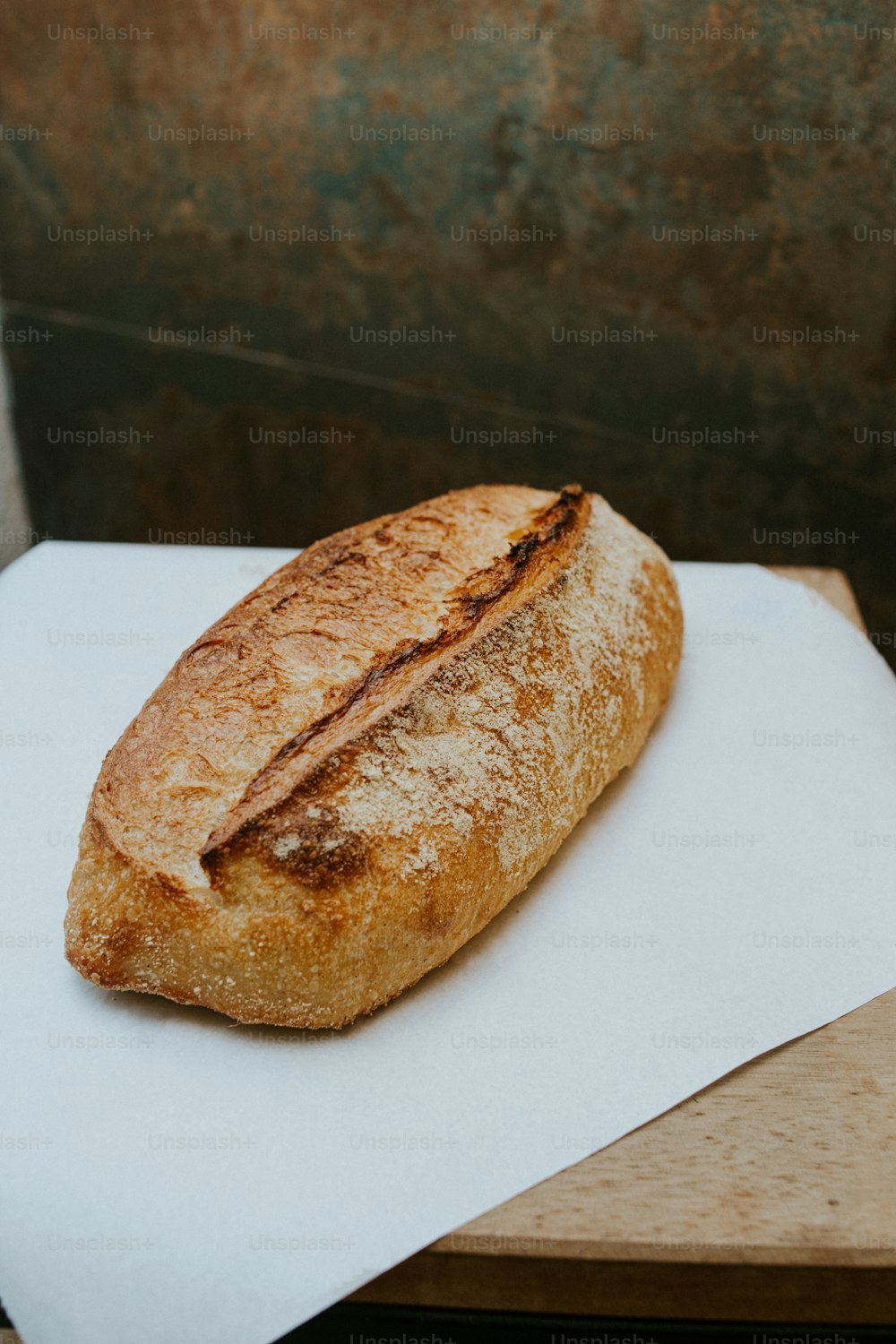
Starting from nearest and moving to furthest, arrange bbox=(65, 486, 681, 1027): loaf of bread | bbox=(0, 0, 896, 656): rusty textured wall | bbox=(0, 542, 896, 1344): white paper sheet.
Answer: bbox=(0, 542, 896, 1344): white paper sheet → bbox=(65, 486, 681, 1027): loaf of bread → bbox=(0, 0, 896, 656): rusty textured wall

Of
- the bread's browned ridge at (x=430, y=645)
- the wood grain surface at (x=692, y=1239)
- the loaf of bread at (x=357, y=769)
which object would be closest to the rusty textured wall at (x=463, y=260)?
the bread's browned ridge at (x=430, y=645)

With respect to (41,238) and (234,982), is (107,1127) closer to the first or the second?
(234,982)

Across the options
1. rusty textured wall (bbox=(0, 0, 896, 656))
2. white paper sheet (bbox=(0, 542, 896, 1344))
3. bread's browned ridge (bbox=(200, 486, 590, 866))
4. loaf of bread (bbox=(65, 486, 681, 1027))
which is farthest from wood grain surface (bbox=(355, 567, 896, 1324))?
rusty textured wall (bbox=(0, 0, 896, 656))

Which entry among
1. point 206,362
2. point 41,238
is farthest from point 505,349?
point 41,238

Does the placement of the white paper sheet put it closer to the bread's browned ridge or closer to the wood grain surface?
the wood grain surface

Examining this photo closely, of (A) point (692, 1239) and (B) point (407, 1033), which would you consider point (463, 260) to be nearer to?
(B) point (407, 1033)

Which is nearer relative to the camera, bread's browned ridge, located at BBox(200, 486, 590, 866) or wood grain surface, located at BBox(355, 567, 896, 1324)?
wood grain surface, located at BBox(355, 567, 896, 1324)

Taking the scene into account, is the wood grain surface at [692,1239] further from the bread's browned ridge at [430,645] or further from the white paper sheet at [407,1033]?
the bread's browned ridge at [430,645]
